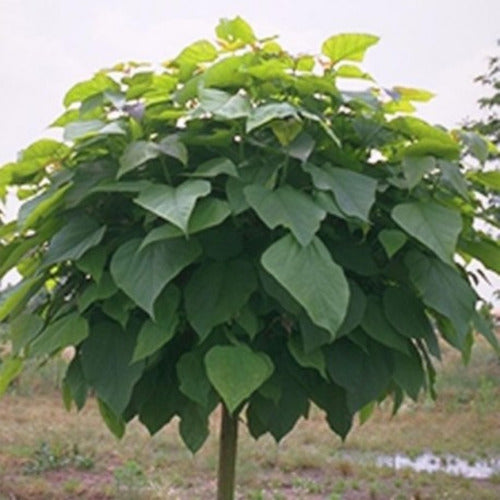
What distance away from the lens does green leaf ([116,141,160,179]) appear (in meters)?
0.84

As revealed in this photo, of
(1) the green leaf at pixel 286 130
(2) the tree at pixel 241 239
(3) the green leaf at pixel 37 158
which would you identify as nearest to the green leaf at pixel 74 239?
(2) the tree at pixel 241 239

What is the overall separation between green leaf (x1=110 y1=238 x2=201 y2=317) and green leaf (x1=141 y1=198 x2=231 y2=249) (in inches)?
0.5

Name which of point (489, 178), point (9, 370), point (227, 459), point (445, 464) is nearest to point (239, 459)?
point (445, 464)

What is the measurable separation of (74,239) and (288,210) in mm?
257

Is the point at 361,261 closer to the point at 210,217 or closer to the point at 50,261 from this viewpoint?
the point at 210,217

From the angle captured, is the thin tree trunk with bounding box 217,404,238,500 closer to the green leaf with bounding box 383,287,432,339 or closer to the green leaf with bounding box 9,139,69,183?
the green leaf with bounding box 383,287,432,339

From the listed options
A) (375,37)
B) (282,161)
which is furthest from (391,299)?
(375,37)

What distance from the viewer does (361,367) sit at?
91 centimetres

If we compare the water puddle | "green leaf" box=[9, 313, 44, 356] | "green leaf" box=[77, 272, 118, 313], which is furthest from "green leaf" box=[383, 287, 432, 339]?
the water puddle

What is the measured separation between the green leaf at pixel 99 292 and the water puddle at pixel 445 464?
2.92m

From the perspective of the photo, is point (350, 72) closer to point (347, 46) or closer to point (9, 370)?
point (347, 46)

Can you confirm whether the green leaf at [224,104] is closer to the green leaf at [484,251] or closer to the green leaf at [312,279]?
the green leaf at [312,279]

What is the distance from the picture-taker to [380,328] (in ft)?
2.96

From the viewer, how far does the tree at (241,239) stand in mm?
825
